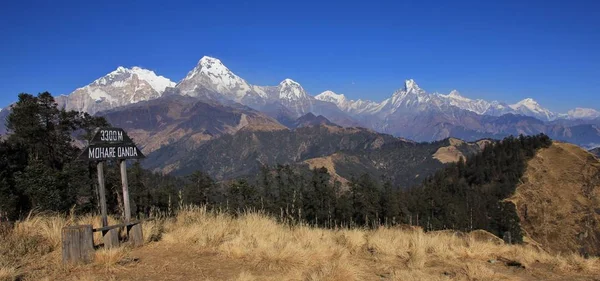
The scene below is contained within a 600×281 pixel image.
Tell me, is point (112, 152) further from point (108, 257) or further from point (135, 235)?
point (108, 257)

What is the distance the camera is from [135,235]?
10.5m

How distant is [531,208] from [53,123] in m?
132

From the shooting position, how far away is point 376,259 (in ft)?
32.3

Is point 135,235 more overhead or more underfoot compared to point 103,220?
more underfoot

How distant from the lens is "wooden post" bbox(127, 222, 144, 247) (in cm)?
1047

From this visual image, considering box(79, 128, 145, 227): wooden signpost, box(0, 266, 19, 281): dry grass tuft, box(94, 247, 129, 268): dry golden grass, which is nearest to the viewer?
box(0, 266, 19, 281): dry grass tuft

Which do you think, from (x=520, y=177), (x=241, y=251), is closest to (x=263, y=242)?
(x=241, y=251)

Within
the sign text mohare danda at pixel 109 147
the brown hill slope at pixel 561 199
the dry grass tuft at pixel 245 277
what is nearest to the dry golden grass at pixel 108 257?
the sign text mohare danda at pixel 109 147

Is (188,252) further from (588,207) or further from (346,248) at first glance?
(588,207)

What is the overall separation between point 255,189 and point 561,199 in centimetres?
9852

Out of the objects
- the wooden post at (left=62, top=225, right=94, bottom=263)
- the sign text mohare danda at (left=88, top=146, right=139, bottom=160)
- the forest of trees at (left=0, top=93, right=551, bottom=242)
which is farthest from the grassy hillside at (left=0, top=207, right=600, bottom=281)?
the sign text mohare danda at (left=88, top=146, right=139, bottom=160)

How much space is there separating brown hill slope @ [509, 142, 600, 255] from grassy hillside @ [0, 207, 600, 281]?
108125 mm

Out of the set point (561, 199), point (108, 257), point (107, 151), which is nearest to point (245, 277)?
point (108, 257)

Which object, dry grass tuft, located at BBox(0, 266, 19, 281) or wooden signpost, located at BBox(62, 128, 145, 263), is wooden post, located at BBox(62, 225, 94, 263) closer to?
wooden signpost, located at BBox(62, 128, 145, 263)
